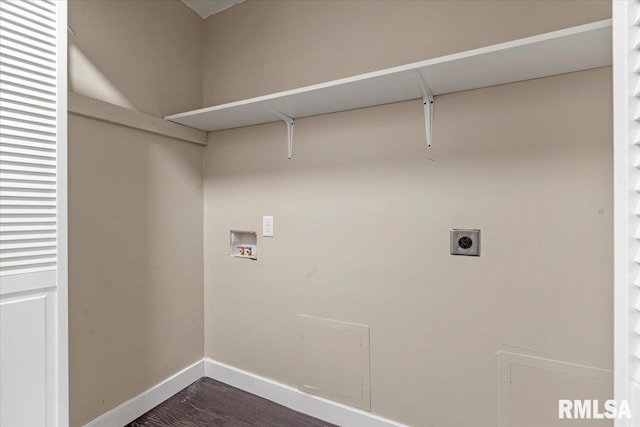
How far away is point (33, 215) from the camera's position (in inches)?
42.3

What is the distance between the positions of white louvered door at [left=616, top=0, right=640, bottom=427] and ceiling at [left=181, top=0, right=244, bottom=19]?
2.17 m

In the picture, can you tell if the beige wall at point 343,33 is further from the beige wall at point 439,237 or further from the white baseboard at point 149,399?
the white baseboard at point 149,399

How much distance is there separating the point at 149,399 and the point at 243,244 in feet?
3.66

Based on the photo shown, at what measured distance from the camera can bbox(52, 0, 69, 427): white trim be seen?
1122 mm

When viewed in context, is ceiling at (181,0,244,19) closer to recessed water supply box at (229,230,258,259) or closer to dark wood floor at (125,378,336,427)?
recessed water supply box at (229,230,258,259)

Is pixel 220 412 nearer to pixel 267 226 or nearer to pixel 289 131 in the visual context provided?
pixel 267 226

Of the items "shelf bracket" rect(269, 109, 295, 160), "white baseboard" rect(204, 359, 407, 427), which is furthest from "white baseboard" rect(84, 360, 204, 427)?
"shelf bracket" rect(269, 109, 295, 160)

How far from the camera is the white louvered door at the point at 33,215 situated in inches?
39.9

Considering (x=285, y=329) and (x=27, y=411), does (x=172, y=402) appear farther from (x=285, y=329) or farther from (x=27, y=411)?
(x=27, y=411)

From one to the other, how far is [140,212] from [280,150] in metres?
0.96

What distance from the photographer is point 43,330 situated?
1.09 m

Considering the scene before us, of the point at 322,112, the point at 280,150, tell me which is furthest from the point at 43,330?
the point at 322,112

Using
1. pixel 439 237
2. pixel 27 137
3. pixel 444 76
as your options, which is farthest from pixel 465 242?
pixel 27 137

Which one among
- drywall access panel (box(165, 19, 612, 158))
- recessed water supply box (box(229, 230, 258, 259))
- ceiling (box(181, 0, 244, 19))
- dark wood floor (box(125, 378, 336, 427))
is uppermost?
ceiling (box(181, 0, 244, 19))
